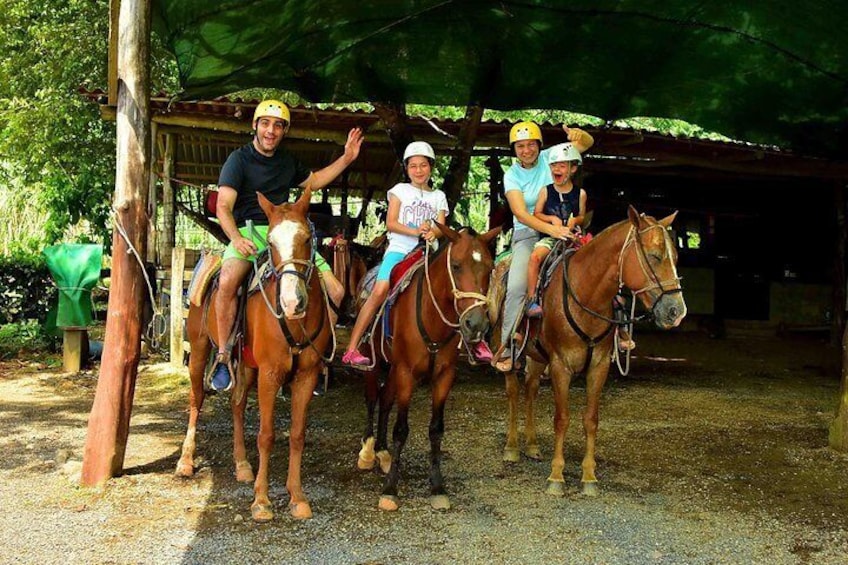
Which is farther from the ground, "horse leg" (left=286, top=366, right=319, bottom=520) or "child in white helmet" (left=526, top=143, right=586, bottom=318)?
"child in white helmet" (left=526, top=143, right=586, bottom=318)

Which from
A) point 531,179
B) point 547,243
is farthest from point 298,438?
point 531,179

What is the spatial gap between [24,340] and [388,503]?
921 centimetres

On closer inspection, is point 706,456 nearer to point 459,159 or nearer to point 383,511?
point 383,511

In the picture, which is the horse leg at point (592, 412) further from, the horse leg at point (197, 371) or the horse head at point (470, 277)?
the horse leg at point (197, 371)

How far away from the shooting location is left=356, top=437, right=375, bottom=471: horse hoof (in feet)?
20.5

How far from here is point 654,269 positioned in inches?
212

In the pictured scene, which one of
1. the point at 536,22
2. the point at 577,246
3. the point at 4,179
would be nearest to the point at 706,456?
the point at 577,246

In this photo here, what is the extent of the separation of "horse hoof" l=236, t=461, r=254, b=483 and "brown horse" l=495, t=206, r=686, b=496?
231 cm

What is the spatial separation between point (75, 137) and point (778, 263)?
15130 millimetres

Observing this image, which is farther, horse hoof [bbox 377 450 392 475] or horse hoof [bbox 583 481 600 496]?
horse hoof [bbox 377 450 392 475]

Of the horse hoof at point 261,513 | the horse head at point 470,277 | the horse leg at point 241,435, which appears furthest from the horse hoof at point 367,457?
the horse head at point 470,277

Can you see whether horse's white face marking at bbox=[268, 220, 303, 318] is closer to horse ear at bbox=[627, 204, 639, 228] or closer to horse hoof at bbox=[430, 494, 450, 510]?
horse hoof at bbox=[430, 494, 450, 510]

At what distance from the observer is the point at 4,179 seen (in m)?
18.6

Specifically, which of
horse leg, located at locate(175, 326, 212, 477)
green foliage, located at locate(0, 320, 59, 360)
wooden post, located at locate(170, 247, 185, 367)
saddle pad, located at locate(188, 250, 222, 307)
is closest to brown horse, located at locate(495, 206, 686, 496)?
saddle pad, located at locate(188, 250, 222, 307)
